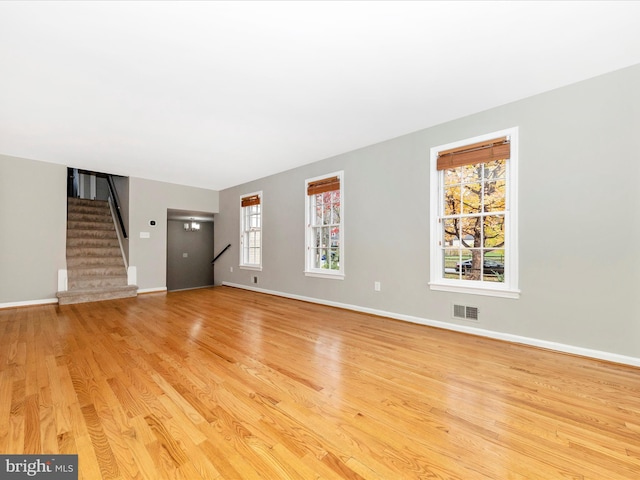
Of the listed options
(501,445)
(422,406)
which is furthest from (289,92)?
(501,445)

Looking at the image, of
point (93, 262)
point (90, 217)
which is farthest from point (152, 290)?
point (90, 217)

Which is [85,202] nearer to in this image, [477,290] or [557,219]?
[477,290]

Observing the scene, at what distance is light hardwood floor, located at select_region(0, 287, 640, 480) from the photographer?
1.34m

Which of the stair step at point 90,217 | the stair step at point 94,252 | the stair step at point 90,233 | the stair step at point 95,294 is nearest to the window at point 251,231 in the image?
the stair step at point 95,294

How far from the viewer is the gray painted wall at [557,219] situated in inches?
96.5

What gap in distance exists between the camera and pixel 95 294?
5.36 metres

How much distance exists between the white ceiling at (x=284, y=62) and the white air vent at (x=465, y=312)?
7.65ft

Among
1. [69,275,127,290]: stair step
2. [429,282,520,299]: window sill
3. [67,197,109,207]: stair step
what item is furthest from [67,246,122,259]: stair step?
[429,282,520,299]: window sill

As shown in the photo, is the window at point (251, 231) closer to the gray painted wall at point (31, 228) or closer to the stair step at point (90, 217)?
the gray painted wall at point (31, 228)

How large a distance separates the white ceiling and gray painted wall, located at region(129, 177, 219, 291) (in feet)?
7.72

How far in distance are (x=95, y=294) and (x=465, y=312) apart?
649cm

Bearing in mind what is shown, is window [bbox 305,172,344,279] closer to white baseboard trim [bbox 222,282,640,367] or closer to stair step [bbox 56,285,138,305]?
white baseboard trim [bbox 222,282,640,367]

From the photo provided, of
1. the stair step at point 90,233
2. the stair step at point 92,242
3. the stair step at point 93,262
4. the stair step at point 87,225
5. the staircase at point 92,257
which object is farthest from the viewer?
the stair step at point 87,225

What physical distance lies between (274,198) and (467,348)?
14.7ft
